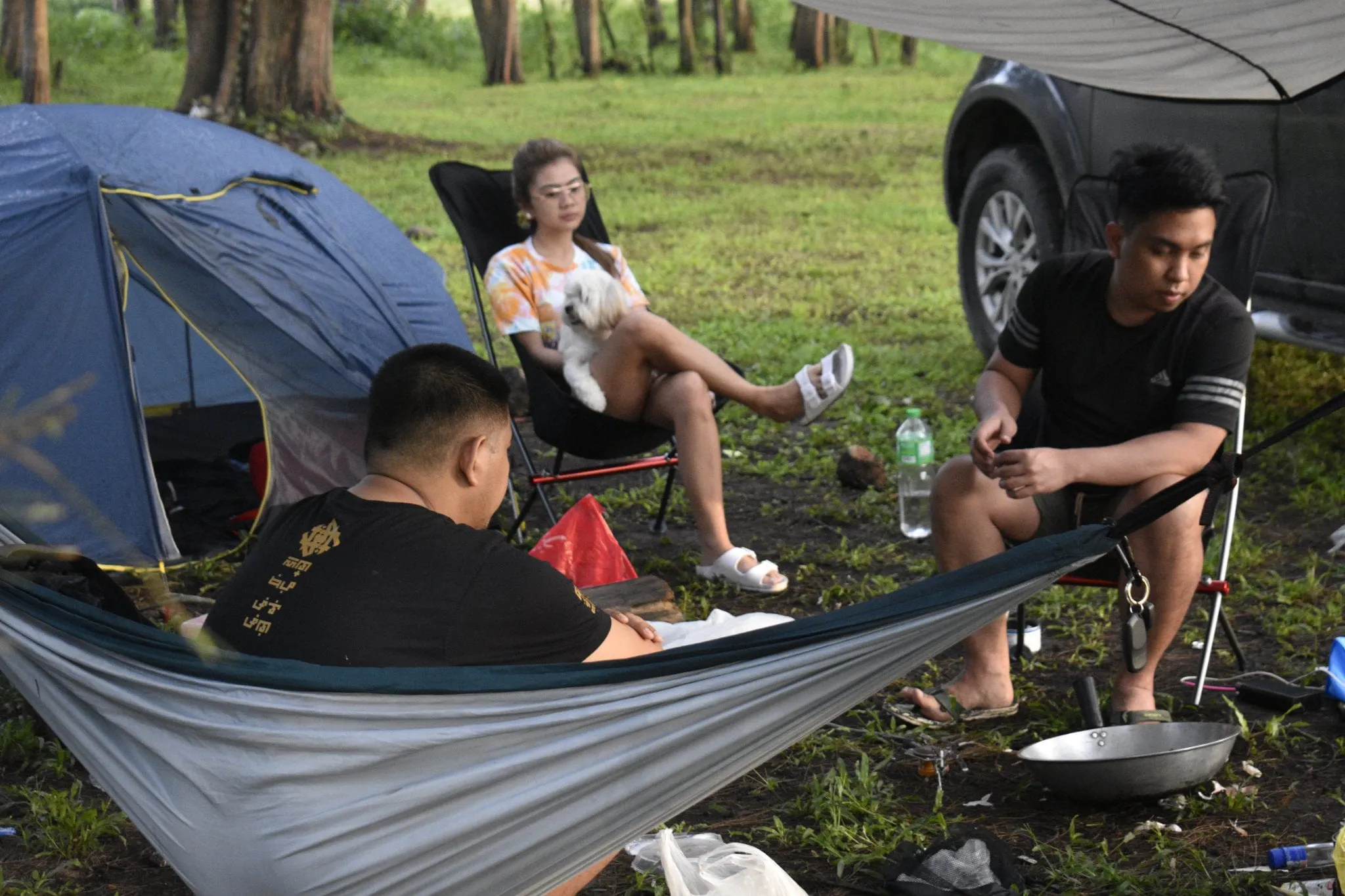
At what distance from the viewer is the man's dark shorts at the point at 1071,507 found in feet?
9.53

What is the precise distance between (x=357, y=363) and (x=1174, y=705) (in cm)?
234

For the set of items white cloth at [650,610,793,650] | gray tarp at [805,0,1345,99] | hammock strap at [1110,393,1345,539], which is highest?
gray tarp at [805,0,1345,99]

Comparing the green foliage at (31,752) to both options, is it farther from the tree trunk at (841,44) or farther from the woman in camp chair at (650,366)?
the tree trunk at (841,44)

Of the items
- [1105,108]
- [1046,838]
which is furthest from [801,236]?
[1046,838]

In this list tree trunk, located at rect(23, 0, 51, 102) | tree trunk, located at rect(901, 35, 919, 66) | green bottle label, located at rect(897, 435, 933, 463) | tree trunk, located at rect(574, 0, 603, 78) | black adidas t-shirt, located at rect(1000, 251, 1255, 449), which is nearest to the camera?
black adidas t-shirt, located at rect(1000, 251, 1255, 449)

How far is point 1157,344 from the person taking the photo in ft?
9.41

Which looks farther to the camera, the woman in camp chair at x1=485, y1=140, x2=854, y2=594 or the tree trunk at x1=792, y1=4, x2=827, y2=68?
the tree trunk at x1=792, y1=4, x2=827, y2=68

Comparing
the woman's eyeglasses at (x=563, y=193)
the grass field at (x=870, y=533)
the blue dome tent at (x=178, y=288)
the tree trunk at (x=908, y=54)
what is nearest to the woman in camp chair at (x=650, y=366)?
the woman's eyeglasses at (x=563, y=193)

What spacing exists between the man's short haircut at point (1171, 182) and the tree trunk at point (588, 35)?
16.0 m

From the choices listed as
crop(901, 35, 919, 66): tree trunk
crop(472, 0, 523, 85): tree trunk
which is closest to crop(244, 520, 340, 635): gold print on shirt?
crop(472, 0, 523, 85): tree trunk

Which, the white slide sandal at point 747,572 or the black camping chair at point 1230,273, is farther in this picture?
the white slide sandal at point 747,572

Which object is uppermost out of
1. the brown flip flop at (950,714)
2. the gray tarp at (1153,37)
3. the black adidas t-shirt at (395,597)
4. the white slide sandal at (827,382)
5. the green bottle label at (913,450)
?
the gray tarp at (1153,37)

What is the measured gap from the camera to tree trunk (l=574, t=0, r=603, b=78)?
1809cm

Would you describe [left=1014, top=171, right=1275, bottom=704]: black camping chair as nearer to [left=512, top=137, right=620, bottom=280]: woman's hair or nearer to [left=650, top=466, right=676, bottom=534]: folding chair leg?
[left=650, top=466, right=676, bottom=534]: folding chair leg
